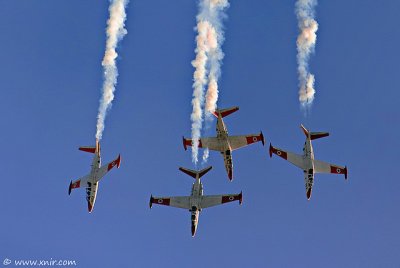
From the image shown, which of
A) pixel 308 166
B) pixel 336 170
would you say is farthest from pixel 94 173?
pixel 336 170

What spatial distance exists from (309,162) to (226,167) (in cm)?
711

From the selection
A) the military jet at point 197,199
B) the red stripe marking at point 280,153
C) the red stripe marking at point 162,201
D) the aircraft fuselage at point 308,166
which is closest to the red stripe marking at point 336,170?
the aircraft fuselage at point 308,166

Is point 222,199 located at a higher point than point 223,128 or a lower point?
lower

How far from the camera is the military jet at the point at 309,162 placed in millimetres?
58844

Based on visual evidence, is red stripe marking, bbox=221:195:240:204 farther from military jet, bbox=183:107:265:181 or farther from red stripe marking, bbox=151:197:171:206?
red stripe marking, bbox=151:197:171:206

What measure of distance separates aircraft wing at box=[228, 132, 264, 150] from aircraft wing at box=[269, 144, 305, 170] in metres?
1.35

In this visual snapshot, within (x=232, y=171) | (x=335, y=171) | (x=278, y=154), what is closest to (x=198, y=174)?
(x=232, y=171)

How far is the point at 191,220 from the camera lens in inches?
2317

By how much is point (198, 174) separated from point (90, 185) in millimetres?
10163

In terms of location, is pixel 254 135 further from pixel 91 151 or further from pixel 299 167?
pixel 91 151

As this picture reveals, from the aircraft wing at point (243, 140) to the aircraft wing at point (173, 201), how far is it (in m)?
6.08

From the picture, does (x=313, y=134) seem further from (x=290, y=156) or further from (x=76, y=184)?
(x=76, y=184)

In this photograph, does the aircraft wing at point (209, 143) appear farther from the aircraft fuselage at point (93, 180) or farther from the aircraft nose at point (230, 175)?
the aircraft fuselage at point (93, 180)

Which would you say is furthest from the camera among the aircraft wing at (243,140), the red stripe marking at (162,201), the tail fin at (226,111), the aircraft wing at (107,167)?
the red stripe marking at (162,201)
